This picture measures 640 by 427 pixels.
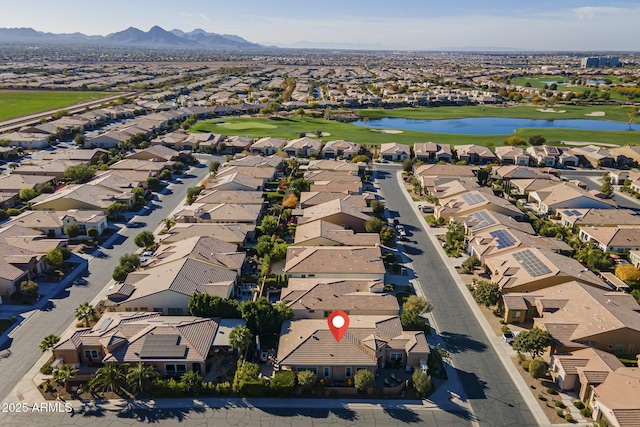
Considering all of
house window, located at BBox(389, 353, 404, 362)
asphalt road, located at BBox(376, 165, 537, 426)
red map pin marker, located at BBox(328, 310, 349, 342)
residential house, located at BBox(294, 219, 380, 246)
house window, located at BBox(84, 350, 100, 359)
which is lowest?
asphalt road, located at BBox(376, 165, 537, 426)

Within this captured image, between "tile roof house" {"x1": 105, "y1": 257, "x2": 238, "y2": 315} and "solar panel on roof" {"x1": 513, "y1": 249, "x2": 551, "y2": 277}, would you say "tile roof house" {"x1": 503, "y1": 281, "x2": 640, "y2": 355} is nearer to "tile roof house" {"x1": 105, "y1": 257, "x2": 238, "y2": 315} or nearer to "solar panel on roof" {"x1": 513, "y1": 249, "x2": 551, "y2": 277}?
"solar panel on roof" {"x1": 513, "y1": 249, "x2": 551, "y2": 277}

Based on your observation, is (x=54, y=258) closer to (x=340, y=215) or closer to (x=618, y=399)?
(x=340, y=215)

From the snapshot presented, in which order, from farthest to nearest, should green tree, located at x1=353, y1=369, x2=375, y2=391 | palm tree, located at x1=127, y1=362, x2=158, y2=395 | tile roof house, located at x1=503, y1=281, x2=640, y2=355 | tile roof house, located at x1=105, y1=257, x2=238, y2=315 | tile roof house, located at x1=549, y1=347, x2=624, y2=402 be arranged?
1. tile roof house, located at x1=105, y1=257, x2=238, y2=315
2. tile roof house, located at x1=503, y1=281, x2=640, y2=355
3. green tree, located at x1=353, y1=369, x2=375, y2=391
4. tile roof house, located at x1=549, y1=347, x2=624, y2=402
5. palm tree, located at x1=127, y1=362, x2=158, y2=395

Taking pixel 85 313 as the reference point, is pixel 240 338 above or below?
above

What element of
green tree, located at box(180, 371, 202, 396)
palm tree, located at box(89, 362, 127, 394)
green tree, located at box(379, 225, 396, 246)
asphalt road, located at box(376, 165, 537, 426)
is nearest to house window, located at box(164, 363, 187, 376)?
green tree, located at box(180, 371, 202, 396)

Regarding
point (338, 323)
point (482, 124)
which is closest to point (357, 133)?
point (482, 124)

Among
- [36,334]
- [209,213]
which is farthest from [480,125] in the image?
[36,334]
